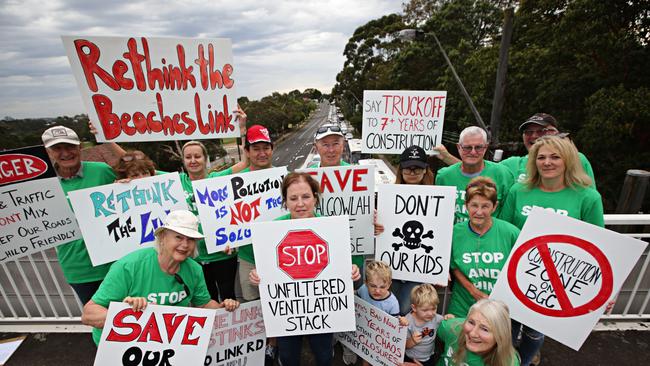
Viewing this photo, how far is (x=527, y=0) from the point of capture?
10344mm

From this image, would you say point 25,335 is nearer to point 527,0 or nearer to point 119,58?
point 119,58

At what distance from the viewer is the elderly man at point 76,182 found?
2771mm

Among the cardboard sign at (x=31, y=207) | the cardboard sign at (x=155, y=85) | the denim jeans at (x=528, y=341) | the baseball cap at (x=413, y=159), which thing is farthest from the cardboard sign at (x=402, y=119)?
the cardboard sign at (x=31, y=207)

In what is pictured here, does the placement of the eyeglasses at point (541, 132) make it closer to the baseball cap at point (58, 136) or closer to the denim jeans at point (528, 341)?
the denim jeans at point (528, 341)

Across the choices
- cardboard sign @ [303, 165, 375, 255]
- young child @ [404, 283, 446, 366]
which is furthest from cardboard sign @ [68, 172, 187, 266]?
young child @ [404, 283, 446, 366]

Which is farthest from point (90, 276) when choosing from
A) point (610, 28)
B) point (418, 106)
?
point (610, 28)

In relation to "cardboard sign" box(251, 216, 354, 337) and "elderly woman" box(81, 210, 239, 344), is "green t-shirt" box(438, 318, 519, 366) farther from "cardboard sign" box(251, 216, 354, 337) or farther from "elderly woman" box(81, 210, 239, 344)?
"elderly woman" box(81, 210, 239, 344)

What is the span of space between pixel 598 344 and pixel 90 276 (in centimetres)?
516

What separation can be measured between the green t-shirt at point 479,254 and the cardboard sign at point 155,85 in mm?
2537

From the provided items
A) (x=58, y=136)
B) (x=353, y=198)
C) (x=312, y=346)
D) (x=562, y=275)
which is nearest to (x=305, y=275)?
(x=312, y=346)

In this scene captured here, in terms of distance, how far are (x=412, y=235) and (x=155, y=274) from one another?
207 centimetres

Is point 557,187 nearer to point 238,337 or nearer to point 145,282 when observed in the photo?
point 238,337

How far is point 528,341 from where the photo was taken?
2725 mm

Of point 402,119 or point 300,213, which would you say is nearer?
point 300,213
